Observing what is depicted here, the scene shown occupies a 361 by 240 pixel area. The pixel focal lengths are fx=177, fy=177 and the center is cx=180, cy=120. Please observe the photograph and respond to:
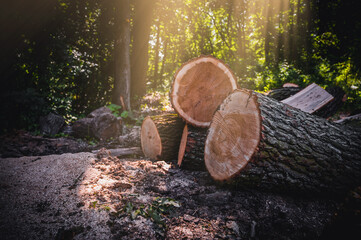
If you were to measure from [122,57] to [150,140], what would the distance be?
3.93 meters

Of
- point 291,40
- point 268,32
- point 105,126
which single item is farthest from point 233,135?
point 268,32

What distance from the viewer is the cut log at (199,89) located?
2.64 meters

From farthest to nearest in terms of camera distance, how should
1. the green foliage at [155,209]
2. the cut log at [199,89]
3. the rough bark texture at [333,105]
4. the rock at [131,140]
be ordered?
1. the rock at [131,140]
2. the rough bark texture at [333,105]
3. the cut log at [199,89]
4. the green foliage at [155,209]

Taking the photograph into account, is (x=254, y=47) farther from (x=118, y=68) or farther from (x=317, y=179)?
(x=317, y=179)

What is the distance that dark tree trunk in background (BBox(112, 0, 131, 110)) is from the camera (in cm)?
575

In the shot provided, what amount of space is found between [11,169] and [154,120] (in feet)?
Result: 6.32

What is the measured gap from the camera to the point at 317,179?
1.78 metres

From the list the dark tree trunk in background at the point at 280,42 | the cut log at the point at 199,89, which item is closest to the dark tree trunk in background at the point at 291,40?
the dark tree trunk in background at the point at 280,42

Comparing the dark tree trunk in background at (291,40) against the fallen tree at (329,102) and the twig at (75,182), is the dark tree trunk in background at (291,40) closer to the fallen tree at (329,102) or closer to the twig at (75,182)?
the fallen tree at (329,102)

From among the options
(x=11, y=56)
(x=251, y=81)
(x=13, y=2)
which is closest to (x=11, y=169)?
(x=11, y=56)

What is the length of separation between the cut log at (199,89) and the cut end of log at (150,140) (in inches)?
21.9

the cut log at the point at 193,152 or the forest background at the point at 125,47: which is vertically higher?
the forest background at the point at 125,47

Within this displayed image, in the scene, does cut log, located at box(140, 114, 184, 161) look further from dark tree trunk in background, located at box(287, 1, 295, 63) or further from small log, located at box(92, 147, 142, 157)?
dark tree trunk in background, located at box(287, 1, 295, 63)

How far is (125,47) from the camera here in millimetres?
5805
